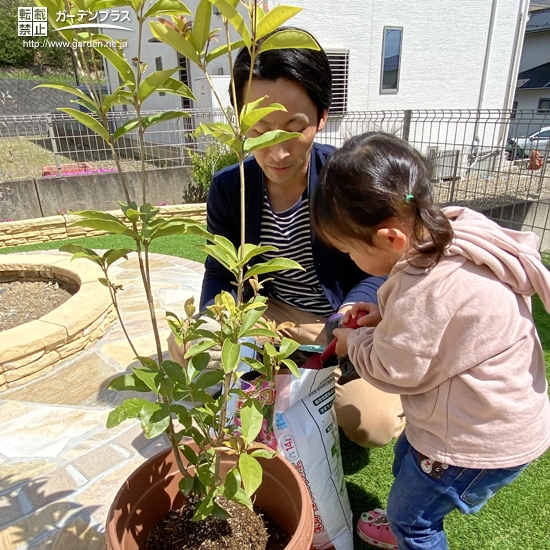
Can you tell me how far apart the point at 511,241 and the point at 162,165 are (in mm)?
6593

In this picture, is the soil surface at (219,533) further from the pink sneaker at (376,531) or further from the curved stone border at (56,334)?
the curved stone border at (56,334)

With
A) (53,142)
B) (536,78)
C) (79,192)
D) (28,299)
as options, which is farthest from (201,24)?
(536,78)

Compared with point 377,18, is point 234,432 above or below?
below

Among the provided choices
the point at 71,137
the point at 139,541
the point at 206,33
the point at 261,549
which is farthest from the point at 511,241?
the point at 71,137

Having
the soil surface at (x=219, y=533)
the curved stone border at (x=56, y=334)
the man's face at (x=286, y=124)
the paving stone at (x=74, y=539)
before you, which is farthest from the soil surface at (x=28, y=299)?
the soil surface at (x=219, y=533)

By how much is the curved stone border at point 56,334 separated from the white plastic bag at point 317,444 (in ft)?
6.29

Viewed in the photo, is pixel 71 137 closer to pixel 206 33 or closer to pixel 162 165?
pixel 162 165

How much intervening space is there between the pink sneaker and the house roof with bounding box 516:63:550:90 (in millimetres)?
22758

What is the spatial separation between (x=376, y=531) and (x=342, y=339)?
74 cm

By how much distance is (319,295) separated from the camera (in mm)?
2045

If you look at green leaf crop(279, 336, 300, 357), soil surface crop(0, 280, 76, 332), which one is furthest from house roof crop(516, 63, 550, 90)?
green leaf crop(279, 336, 300, 357)

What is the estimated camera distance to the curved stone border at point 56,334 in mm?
2594

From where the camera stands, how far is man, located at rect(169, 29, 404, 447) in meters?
1.58

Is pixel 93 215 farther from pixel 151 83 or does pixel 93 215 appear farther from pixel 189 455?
pixel 189 455
